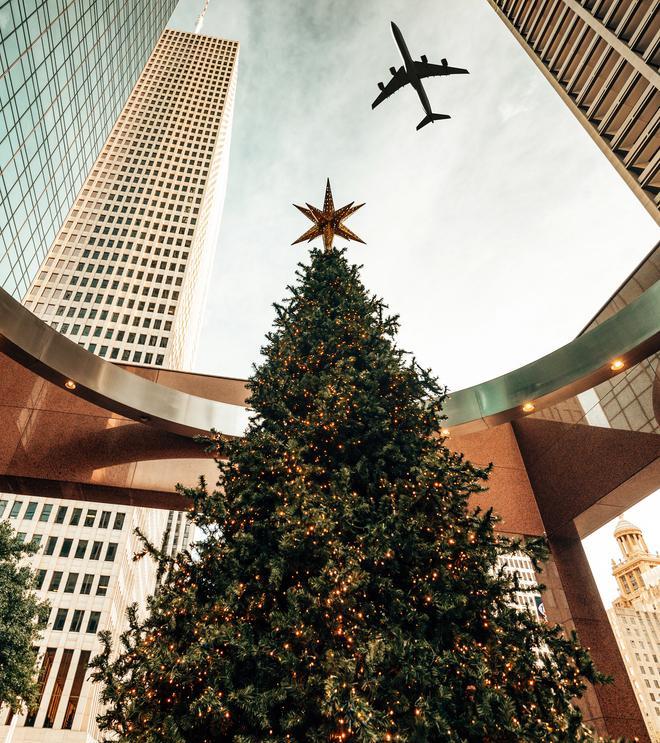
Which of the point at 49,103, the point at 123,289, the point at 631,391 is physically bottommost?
the point at 631,391

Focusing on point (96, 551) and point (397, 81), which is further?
point (96, 551)

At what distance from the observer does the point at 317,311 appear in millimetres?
8422

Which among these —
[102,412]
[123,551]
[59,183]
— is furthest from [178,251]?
[102,412]

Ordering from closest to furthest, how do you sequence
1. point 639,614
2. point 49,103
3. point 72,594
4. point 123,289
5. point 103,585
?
point 49,103
point 72,594
point 103,585
point 123,289
point 639,614

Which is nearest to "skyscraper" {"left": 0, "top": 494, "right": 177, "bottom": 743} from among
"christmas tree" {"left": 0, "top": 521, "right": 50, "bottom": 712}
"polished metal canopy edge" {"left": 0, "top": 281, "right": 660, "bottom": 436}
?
"christmas tree" {"left": 0, "top": 521, "right": 50, "bottom": 712}

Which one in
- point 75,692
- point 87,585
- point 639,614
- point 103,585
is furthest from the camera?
point 639,614

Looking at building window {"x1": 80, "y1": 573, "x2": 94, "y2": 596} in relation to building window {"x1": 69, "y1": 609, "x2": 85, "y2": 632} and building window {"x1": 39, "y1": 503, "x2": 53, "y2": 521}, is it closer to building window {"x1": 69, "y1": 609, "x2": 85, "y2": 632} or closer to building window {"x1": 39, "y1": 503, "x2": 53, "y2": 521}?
building window {"x1": 69, "y1": 609, "x2": 85, "y2": 632}

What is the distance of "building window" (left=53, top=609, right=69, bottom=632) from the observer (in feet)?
156

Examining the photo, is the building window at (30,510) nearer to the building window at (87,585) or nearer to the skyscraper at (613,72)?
the building window at (87,585)

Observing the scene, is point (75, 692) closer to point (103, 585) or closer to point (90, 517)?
point (103, 585)

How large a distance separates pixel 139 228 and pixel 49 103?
37424 mm

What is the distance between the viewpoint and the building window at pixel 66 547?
168 feet

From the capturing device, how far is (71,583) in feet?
164

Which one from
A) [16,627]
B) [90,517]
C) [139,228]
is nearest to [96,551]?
[90,517]
